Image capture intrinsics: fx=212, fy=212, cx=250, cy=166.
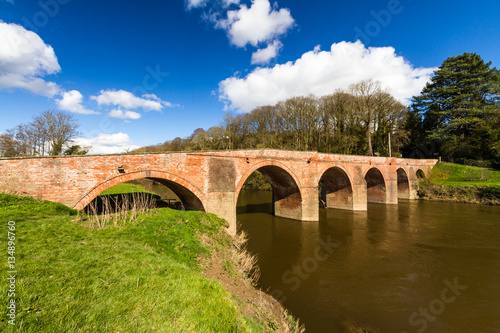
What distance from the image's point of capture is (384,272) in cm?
946

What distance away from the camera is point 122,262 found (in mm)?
4809

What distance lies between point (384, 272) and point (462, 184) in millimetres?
26614

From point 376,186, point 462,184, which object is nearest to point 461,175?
point 462,184

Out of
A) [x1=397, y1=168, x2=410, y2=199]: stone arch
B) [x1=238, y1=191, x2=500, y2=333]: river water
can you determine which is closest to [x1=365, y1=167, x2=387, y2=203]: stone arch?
[x1=397, y1=168, x2=410, y2=199]: stone arch

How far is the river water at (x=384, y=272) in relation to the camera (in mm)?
6652

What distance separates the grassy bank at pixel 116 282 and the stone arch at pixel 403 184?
1165 inches

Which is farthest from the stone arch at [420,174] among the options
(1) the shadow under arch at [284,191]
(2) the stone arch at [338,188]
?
(1) the shadow under arch at [284,191]

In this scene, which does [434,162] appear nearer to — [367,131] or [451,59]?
[367,131]

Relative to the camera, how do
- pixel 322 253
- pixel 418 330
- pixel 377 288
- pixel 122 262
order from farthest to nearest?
pixel 322 253 → pixel 377 288 → pixel 418 330 → pixel 122 262

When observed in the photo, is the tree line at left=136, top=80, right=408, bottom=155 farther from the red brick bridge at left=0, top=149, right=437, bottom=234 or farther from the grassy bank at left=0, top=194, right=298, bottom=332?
the grassy bank at left=0, top=194, right=298, bottom=332

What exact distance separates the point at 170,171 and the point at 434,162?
39079 mm

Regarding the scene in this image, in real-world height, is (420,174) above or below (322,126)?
below

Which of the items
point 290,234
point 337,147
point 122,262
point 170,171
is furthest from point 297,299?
point 337,147

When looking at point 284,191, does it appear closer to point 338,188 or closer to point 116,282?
point 338,188
